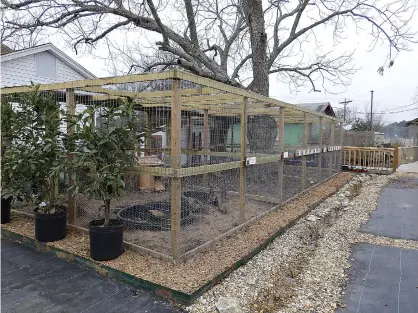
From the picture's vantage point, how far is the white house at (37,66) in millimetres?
8820

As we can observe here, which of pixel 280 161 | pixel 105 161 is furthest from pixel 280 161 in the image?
pixel 105 161

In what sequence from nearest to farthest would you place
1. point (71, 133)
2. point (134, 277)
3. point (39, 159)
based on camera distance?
point (134, 277)
point (39, 159)
point (71, 133)

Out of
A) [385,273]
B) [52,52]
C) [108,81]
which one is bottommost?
[385,273]

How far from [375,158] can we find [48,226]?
40.4ft

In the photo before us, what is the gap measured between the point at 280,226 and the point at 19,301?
349 cm

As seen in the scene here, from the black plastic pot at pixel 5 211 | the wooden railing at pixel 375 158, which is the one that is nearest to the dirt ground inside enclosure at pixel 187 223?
the black plastic pot at pixel 5 211

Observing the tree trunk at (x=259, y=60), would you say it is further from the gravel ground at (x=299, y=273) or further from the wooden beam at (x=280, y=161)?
the gravel ground at (x=299, y=273)

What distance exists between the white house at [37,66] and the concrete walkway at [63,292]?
6.66 metres

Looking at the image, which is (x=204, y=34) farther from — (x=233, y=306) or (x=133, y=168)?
(x=233, y=306)

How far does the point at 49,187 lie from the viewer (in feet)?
13.6

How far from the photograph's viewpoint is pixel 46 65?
33.3 feet

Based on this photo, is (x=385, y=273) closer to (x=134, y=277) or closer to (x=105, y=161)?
(x=134, y=277)

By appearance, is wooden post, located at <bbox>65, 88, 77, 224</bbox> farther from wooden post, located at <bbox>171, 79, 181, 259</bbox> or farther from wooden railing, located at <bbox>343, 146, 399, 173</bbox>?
wooden railing, located at <bbox>343, 146, 399, 173</bbox>

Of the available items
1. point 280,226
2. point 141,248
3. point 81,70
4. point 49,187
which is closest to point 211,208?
point 280,226
